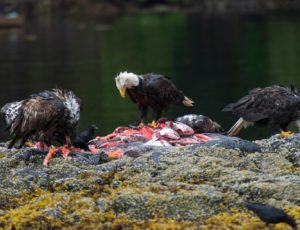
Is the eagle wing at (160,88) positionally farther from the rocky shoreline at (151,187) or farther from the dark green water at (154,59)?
the dark green water at (154,59)

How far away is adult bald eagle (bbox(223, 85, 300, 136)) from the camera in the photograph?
1479 centimetres

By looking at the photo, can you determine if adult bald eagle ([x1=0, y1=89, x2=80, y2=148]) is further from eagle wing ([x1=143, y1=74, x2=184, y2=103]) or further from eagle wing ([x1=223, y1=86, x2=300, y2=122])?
eagle wing ([x1=223, y1=86, x2=300, y2=122])

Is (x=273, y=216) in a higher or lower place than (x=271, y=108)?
higher

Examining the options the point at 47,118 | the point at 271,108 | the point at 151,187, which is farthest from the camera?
the point at 271,108

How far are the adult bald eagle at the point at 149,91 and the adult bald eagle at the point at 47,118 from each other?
2319 mm

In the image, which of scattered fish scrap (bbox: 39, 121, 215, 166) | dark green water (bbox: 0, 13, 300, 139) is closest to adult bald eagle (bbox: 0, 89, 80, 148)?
scattered fish scrap (bbox: 39, 121, 215, 166)

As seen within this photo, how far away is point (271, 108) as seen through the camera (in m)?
14.9

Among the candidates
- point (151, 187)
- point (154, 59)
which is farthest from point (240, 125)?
point (154, 59)

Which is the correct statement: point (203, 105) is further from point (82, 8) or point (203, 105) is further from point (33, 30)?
point (82, 8)

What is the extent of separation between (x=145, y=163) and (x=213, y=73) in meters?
29.7

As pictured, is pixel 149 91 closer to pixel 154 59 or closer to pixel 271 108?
pixel 271 108

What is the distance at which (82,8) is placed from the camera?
107812 millimetres

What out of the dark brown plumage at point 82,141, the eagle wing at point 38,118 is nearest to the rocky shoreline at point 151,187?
the eagle wing at point 38,118

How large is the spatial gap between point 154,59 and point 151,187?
37458 mm
